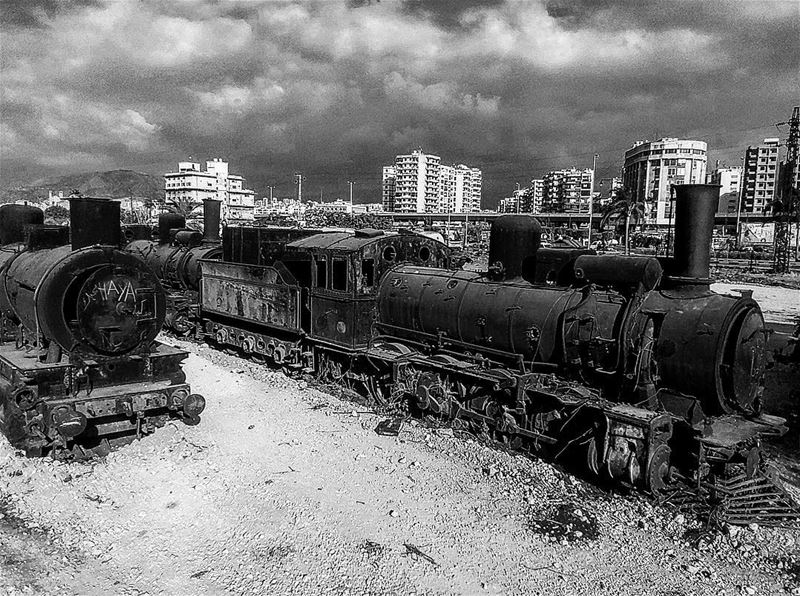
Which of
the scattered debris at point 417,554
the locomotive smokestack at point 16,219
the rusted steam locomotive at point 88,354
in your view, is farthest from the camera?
the locomotive smokestack at point 16,219

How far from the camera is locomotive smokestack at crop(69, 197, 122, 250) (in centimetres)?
1031

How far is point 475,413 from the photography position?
35.9 feet

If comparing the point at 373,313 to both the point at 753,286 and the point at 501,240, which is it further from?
the point at 753,286

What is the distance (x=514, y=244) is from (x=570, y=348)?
2523 millimetres

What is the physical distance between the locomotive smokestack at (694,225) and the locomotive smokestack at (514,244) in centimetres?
269

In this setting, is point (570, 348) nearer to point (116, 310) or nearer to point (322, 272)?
point (322, 272)

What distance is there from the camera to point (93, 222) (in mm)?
10422

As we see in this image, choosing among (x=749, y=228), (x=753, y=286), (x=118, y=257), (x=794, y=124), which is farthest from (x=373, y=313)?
(x=749, y=228)

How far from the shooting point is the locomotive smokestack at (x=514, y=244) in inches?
439

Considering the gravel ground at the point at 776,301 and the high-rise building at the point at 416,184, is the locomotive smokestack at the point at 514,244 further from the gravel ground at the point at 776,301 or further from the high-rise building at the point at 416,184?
the high-rise building at the point at 416,184

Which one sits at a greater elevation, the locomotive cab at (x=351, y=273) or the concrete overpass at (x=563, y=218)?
the concrete overpass at (x=563, y=218)

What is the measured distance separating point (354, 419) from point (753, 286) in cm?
3907

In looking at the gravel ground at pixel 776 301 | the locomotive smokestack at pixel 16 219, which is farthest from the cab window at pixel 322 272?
the gravel ground at pixel 776 301

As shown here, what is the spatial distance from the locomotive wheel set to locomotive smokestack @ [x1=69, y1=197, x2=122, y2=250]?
188 inches
